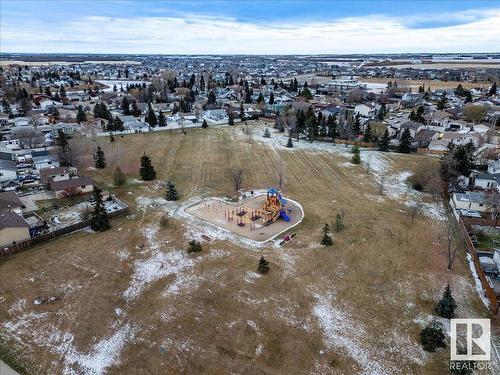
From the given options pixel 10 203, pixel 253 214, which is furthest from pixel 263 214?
pixel 10 203

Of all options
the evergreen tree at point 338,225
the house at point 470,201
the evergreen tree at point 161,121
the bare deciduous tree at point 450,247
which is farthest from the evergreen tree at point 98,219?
the evergreen tree at point 161,121

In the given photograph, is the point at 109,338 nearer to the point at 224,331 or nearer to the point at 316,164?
the point at 224,331

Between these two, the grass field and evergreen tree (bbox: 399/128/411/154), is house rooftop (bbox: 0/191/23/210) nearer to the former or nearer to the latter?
the grass field

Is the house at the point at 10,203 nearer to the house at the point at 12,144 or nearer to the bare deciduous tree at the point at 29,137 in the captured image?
the bare deciduous tree at the point at 29,137

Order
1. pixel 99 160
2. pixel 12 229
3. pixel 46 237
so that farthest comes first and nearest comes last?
1. pixel 99 160
2. pixel 46 237
3. pixel 12 229

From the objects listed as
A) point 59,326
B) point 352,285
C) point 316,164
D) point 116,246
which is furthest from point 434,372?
point 316,164

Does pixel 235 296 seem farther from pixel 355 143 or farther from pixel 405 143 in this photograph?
pixel 355 143

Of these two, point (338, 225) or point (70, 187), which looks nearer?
point (338, 225)
